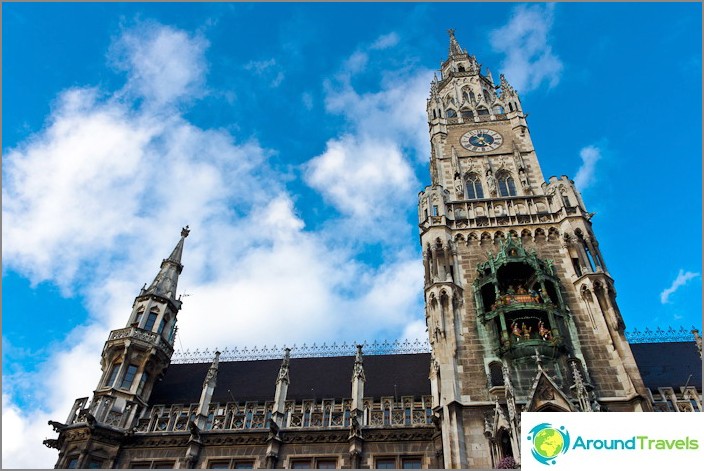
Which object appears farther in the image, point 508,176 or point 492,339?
point 508,176

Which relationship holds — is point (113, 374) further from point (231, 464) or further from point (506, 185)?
point (506, 185)

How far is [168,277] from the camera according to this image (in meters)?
33.8

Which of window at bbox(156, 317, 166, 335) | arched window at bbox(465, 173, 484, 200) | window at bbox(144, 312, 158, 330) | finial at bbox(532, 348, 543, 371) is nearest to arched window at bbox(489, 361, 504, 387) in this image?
finial at bbox(532, 348, 543, 371)

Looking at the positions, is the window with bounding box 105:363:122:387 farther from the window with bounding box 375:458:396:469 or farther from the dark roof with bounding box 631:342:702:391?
the dark roof with bounding box 631:342:702:391

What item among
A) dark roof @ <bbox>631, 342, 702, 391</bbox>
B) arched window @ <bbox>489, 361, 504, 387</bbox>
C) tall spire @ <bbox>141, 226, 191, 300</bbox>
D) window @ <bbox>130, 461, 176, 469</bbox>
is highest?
tall spire @ <bbox>141, 226, 191, 300</bbox>

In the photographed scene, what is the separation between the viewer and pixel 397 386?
2658 centimetres

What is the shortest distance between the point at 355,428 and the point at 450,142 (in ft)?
69.0

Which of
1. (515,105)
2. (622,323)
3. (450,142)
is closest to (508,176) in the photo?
(450,142)

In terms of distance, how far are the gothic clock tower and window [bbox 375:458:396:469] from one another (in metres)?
3.16

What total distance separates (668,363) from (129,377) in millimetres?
27313

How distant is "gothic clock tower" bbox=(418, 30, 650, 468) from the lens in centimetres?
1978

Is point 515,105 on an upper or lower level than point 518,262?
upper

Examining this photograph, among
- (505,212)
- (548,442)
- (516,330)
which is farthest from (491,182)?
(548,442)

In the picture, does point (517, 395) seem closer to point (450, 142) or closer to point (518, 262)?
point (518, 262)
